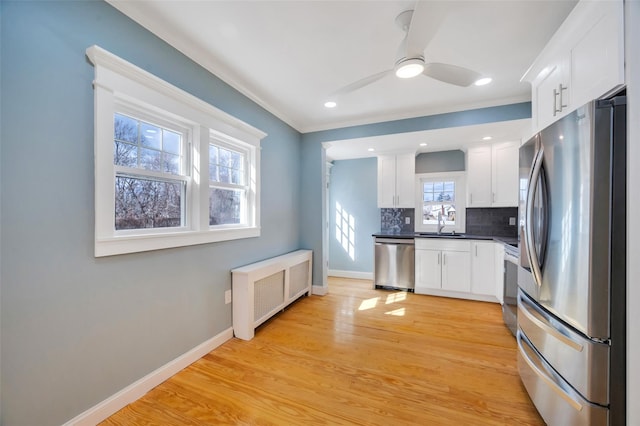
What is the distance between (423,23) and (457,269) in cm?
340

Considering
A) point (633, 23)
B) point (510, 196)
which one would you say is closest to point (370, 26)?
point (633, 23)

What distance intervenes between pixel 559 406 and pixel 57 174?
9.74 feet

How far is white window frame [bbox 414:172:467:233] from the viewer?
4.38m

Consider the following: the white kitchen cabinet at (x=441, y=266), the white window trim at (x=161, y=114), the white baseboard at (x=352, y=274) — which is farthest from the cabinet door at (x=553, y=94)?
the white baseboard at (x=352, y=274)

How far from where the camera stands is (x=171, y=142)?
214cm

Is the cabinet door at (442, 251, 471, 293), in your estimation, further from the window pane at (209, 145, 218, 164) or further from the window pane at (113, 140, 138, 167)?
the window pane at (113, 140, 138, 167)

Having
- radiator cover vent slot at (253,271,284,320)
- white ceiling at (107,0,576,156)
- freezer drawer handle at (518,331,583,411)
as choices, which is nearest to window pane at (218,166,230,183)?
white ceiling at (107,0,576,156)

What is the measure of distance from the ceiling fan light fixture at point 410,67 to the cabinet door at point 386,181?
2.87 metres

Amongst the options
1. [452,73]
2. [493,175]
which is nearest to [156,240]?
[452,73]

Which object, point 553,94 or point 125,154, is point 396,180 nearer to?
point 553,94

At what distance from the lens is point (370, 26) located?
1.86 meters

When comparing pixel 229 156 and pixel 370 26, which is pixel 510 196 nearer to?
pixel 370 26

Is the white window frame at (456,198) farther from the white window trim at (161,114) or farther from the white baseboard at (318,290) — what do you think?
the white window trim at (161,114)

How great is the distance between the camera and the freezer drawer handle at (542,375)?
4.16 feet
